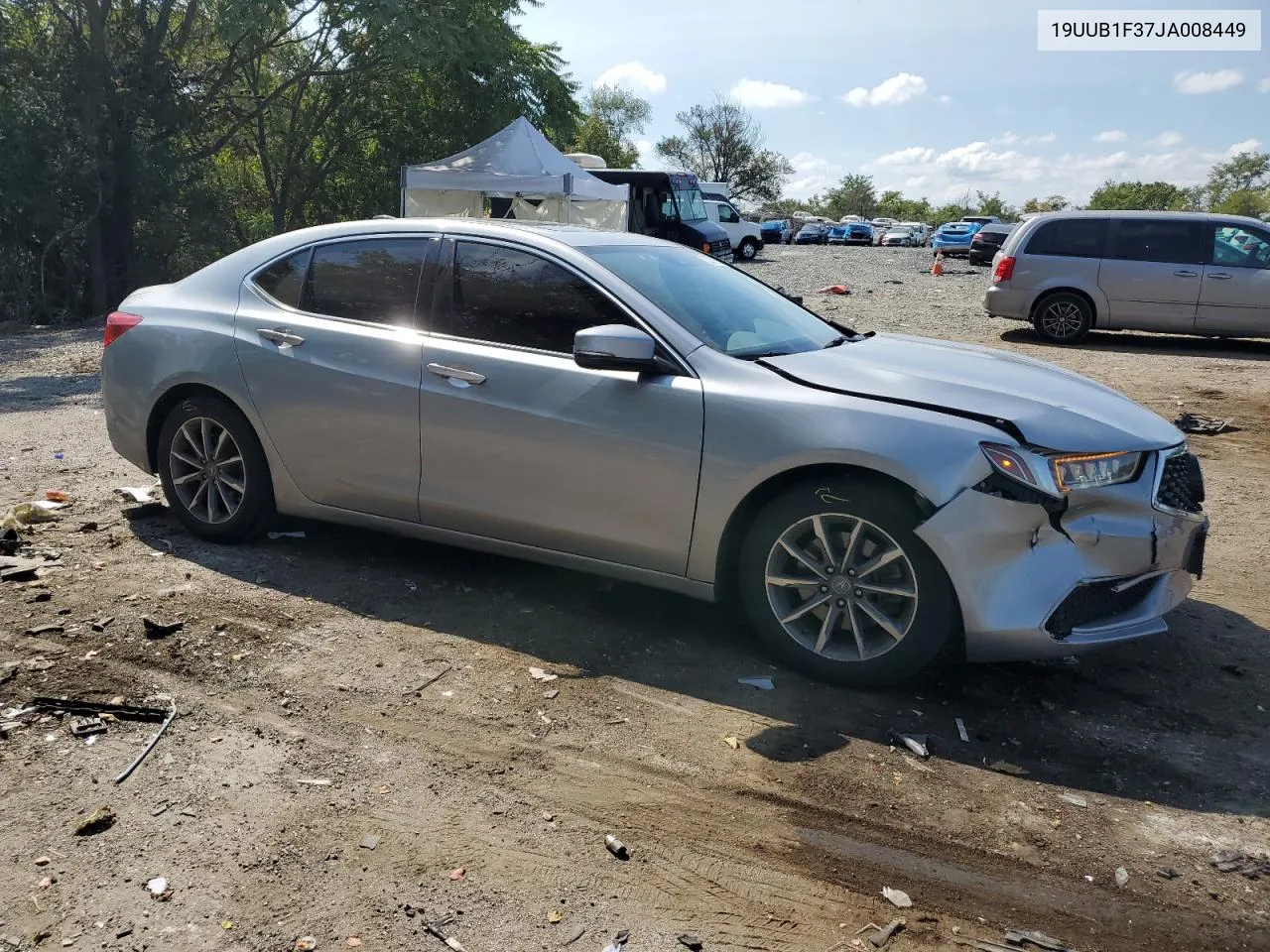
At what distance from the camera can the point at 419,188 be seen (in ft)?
68.7

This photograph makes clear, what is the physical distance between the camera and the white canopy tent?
20.5m

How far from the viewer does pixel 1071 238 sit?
1492 centimetres

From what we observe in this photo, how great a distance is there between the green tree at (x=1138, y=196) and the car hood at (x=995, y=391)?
255ft

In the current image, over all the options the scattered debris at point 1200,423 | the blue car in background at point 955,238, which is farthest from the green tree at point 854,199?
the scattered debris at point 1200,423

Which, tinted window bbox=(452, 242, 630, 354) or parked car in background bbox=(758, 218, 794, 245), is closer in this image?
tinted window bbox=(452, 242, 630, 354)

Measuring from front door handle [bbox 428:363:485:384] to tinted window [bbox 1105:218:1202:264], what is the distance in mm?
12535

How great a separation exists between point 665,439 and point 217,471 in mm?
2523

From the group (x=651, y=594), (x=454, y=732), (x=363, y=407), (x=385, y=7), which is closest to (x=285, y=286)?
(x=363, y=407)

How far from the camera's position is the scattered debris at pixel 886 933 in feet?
8.80

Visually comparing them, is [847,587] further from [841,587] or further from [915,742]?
[915,742]

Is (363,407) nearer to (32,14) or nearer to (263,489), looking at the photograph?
(263,489)

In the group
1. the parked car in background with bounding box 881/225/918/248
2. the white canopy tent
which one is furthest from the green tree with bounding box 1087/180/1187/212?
the white canopy tent

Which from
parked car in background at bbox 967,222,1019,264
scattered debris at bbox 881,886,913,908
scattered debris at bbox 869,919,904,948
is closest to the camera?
scattered debris at bbox 869,919,904,948

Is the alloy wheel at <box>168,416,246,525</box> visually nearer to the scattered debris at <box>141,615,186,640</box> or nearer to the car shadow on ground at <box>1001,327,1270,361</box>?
the scattered debris at <box>141,615,186,640</box>
